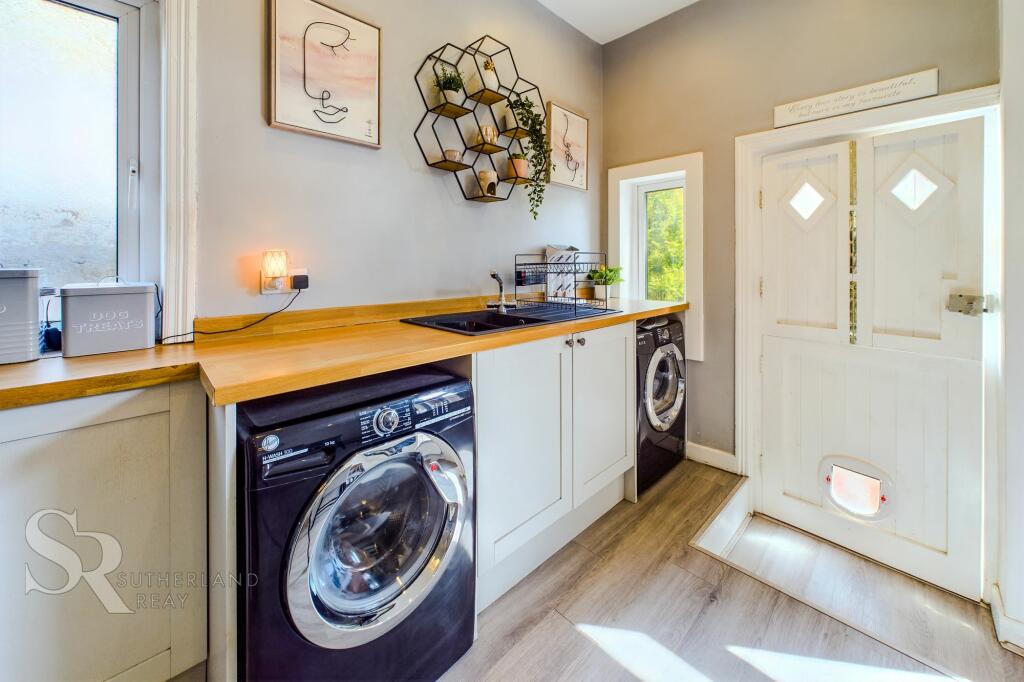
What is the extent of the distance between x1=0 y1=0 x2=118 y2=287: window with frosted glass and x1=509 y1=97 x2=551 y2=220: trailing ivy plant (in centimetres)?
162

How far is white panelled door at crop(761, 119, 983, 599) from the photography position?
1.75m

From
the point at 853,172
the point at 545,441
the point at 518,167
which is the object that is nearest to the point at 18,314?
the point at 545,441

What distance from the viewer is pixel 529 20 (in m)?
2.48

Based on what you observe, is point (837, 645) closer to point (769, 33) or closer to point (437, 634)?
point (437, 634)

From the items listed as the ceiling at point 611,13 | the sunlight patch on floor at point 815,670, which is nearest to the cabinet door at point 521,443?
the sunlight patch on floor at point 815,670

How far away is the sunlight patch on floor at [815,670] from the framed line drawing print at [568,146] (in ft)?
7.81

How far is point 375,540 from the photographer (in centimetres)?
117

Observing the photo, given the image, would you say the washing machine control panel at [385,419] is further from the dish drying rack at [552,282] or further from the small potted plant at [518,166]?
the small potted plant at [518,166]

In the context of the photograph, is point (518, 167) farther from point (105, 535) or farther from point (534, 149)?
point (105, 535)

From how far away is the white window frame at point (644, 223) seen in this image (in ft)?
8.39

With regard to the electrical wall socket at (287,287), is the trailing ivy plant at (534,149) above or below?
above

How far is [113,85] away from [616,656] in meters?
2.36

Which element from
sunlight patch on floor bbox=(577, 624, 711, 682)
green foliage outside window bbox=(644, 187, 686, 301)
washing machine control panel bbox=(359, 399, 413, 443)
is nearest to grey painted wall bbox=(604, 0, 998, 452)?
green foliage outside window bbox=(644, 187, 686, 301)

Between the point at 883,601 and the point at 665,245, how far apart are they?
2069mm
